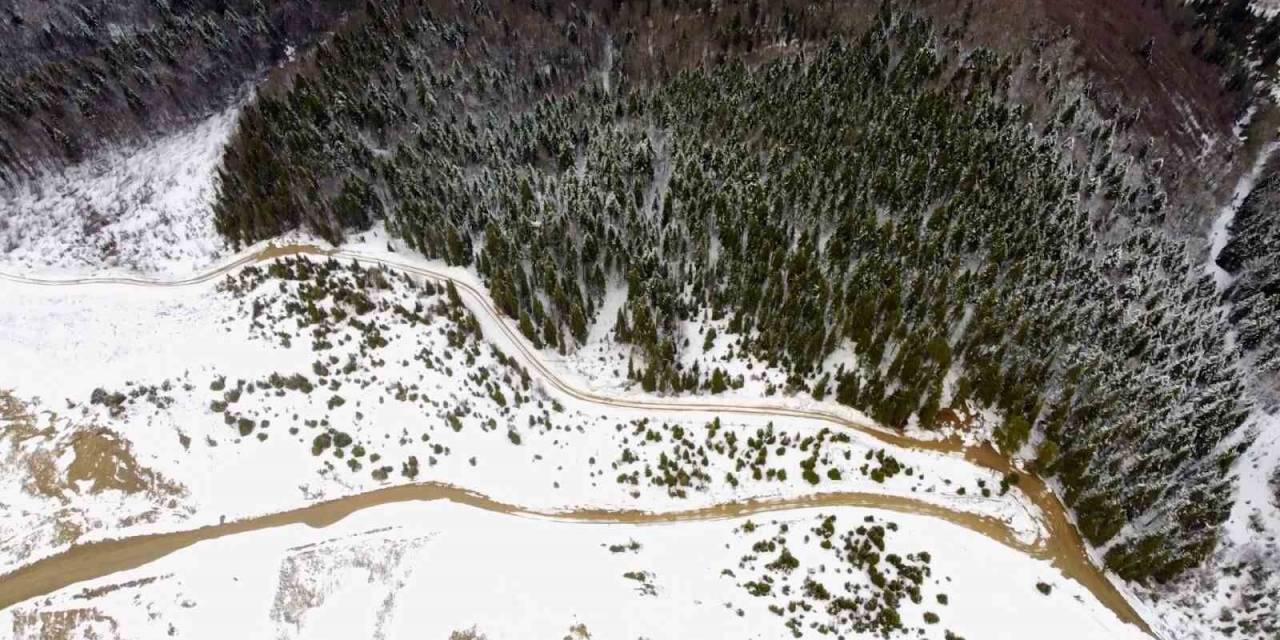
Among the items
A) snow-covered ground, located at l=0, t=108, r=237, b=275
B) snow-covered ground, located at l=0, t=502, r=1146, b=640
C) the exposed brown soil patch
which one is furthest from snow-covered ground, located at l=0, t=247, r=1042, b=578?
snow-covered ground, located at l=0, t=108, r=237, b=275

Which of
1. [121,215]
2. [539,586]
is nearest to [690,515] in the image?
[539,586]

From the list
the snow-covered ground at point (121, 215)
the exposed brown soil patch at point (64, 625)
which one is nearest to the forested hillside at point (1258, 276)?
the exposed brown soil patch at point (64, 625)

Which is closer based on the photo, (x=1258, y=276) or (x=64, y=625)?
(x=64, y=625)

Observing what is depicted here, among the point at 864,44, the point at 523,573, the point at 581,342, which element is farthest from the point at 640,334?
the point at 864,44

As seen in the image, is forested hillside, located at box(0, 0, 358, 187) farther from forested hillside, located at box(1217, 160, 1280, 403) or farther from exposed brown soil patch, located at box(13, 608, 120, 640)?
forested hillside, located at box(1217, 160, 1280, 403)

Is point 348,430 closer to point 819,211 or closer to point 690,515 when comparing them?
point 690,515

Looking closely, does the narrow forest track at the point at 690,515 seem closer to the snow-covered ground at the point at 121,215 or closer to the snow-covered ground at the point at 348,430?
the snow-covered ground at the point at 348,430
